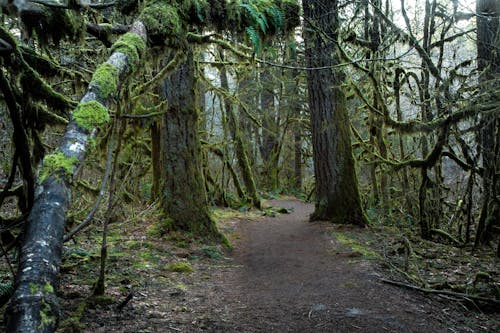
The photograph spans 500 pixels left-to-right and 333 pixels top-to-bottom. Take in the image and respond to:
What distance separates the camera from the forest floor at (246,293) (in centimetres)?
440

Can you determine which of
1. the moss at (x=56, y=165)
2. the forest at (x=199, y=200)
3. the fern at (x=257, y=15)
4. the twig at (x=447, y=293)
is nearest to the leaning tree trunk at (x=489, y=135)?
the forest at (x=199, y=200)

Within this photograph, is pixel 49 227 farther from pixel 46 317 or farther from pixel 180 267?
pixel 180 267

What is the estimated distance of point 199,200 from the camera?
8680 millimetres

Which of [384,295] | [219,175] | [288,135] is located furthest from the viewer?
[288,135]

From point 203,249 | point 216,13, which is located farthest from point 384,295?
point 216,13

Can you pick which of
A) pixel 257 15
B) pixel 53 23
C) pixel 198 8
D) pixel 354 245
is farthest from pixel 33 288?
pixel 354 245

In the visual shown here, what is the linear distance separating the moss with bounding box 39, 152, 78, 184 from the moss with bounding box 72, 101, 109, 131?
295 millimetres

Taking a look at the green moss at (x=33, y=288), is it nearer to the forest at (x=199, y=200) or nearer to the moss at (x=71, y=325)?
the forest at (x=199, y=200)

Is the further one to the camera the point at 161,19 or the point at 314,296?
the point at 314,296

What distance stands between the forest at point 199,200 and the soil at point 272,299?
33 millimetres

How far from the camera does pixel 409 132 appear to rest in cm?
973

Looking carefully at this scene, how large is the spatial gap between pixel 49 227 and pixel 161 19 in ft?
9.67

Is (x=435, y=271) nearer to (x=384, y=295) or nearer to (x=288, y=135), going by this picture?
(x=384, y=295)

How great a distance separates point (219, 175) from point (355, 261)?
27.7ft
